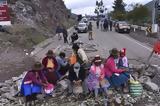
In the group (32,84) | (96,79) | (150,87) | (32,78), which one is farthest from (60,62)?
(150,87)

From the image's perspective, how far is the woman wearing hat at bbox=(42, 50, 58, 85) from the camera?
41.9 feet

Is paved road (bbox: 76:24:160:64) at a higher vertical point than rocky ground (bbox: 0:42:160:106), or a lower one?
lower

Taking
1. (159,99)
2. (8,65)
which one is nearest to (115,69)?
(159,99)

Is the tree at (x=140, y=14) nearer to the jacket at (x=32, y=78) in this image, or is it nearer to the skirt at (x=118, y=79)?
the skirt at (x=118, y=79)

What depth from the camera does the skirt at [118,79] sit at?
1242 cm

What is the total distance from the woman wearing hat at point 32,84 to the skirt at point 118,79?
79.3 inches

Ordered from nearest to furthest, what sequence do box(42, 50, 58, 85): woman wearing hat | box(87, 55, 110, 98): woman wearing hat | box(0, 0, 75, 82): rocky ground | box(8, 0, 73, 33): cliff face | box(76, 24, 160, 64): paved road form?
box(87, 55, 110, 98): woman wearing hat
box(42, 50, 58, 85): woman wearing hat
box(0, 0, 75, 82): rocky ground
box(76, 24, 160, 64): paved road
box(8, 0, 73, 33): cliff face

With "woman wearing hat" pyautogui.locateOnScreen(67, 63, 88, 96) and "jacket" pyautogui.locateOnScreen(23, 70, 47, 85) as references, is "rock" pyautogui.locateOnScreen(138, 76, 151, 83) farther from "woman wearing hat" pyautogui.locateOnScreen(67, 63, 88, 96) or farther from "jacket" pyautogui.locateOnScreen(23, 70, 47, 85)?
"jacket" pyautogui.locateOnScreen(23, 70, 47, 85)

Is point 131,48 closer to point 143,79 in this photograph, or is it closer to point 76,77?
point 143,79

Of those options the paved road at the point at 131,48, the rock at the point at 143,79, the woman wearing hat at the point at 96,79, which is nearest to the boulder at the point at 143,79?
the rock at the point at 143,79

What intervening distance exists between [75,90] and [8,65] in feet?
36.2

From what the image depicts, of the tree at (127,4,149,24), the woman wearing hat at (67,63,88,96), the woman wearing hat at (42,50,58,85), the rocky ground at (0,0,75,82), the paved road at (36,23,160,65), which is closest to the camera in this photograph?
the woman wearing hat at (67,63,88,96)

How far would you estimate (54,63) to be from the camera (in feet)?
43.3

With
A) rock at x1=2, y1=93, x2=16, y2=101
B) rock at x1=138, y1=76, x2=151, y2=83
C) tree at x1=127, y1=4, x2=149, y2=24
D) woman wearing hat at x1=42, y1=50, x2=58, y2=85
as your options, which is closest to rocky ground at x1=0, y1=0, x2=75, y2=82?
rock at x1=2, y1=93, x2=16, y2=101
